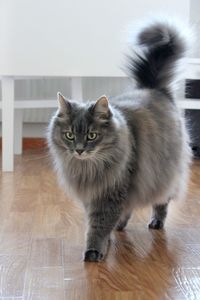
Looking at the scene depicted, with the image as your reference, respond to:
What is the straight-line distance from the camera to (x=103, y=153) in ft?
4.91

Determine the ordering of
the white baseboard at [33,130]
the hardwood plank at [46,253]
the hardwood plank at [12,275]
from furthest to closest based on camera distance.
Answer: the white baseboard at [33,130] → the hardwood plank at [46,253] → the hardwood plank at [12,275]

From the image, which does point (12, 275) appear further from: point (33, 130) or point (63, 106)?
point (33, 130)

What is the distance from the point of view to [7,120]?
2.68m

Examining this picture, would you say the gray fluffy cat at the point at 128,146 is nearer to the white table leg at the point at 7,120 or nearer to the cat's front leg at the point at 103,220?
the cat's front leg at the point at 103,220

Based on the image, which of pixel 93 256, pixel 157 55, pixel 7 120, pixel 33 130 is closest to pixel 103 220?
pixel 93 256

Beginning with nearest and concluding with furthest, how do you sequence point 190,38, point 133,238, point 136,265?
point 136,265 < point 133,238 < point 190,38

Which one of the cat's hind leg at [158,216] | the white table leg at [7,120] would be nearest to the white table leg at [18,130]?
the white table leg at [7,120]

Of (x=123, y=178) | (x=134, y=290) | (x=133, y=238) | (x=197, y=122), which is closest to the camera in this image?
(x=134, y=290)

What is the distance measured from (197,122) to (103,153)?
5.89 feet

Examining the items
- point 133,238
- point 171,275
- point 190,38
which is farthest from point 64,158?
point 190,38

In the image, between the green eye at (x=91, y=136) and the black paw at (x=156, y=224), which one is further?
the black paw at (x=156, y=224)

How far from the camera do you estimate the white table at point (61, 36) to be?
8.61 feet

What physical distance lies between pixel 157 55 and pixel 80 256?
759mm

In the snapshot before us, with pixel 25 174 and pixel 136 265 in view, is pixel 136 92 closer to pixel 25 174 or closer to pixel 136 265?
pixel 136 265
